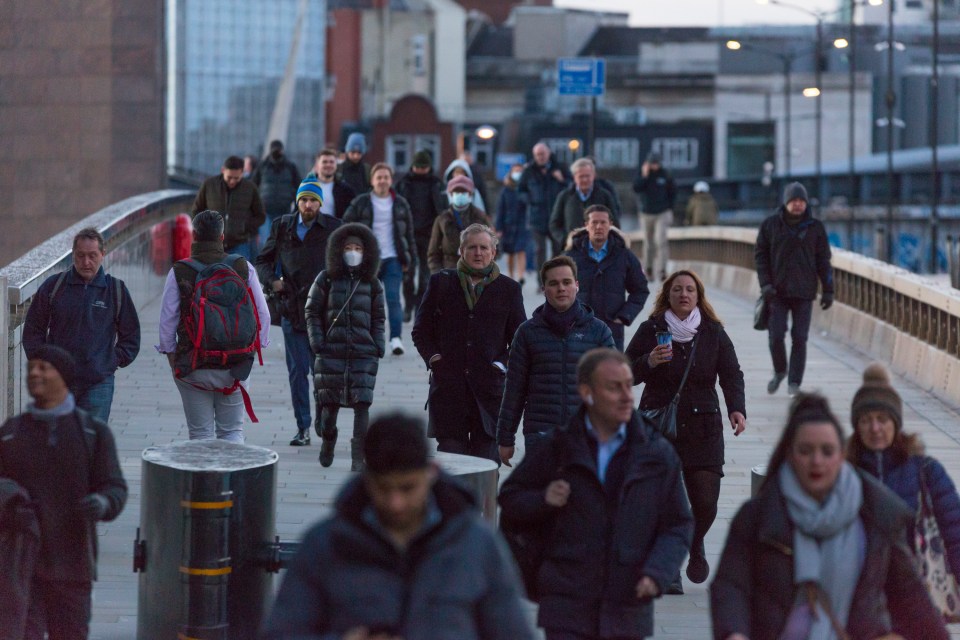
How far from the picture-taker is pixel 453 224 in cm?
1562

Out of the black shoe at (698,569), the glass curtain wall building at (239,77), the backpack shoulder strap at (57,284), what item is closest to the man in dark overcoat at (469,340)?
the black shoe at (698,569)

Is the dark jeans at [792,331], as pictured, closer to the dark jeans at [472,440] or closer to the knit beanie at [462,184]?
the knit beanie at [462,184]

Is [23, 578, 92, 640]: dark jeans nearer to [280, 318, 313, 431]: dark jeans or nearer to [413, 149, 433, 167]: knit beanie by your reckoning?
[280, 318, 313, 431]: dark jeans

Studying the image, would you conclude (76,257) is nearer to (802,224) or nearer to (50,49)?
(802,224)

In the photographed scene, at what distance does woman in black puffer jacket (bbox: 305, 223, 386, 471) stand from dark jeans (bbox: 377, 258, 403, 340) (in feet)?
15.4

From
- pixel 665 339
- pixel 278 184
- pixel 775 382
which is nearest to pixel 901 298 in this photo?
pixel 775 382

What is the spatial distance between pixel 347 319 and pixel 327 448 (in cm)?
104

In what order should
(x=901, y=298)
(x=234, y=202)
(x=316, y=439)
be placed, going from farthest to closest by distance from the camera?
(x=901, y=298) → (x=234, y=202) → (x=316, y=439)

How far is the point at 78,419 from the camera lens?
6305 millimetres

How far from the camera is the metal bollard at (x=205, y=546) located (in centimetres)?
710

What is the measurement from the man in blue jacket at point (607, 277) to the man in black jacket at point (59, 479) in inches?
234

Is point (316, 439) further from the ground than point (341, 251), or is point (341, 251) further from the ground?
point (341, 251)

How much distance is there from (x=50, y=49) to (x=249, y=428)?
15292mm

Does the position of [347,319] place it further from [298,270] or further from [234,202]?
[234,202]
